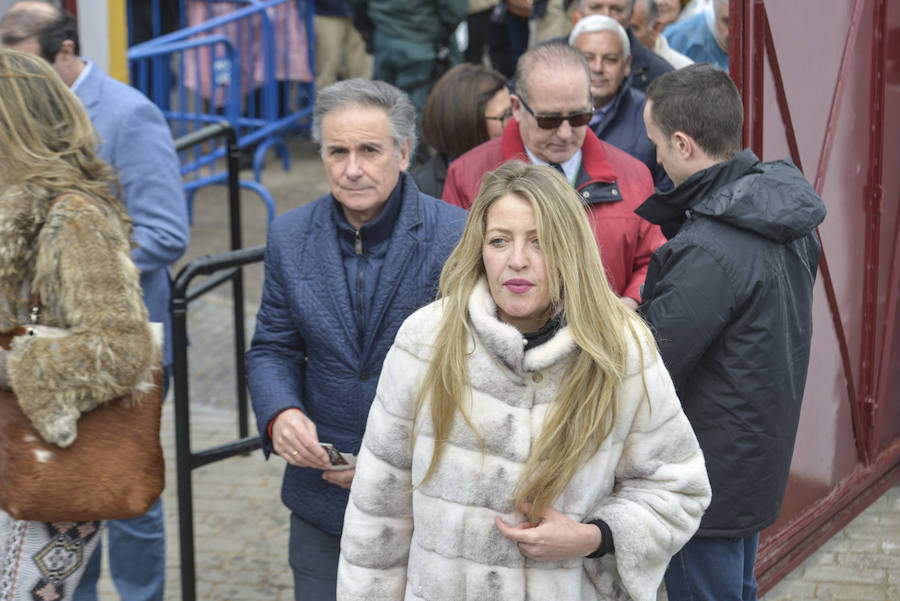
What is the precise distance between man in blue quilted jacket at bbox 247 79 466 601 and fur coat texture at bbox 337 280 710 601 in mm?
540

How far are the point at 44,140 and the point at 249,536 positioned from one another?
2.61 metres

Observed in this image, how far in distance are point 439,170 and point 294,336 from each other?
172cm

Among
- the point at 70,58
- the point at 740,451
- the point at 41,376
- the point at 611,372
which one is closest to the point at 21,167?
the point at 41,376

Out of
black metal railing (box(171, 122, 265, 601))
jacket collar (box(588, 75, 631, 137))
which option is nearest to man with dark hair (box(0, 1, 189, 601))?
black metal railing (box(171, 122, 265, 601))

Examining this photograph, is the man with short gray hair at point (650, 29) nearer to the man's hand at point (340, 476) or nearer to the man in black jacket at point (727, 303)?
the man in black jacket at point (727, 303)

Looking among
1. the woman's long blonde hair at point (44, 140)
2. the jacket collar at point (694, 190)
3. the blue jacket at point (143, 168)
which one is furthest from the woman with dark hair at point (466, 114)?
the woman's long blonde hair at point (44, 140)

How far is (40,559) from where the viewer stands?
3.74 m

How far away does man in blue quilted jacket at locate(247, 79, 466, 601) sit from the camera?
3602 millimetres

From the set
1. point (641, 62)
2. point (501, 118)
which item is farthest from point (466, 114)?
point (641, 62)

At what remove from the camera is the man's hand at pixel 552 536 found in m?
2.86

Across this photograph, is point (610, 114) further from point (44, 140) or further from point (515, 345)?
point (515, 345)

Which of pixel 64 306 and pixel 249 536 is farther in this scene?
pixel 249 536

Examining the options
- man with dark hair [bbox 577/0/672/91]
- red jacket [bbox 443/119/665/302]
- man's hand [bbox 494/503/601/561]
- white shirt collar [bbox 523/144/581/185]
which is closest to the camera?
man's hand [bbox 494/503/601/561]

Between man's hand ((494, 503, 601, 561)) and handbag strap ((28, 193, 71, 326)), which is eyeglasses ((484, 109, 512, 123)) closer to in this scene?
handbag strap ((28, 193, 71, 326))
